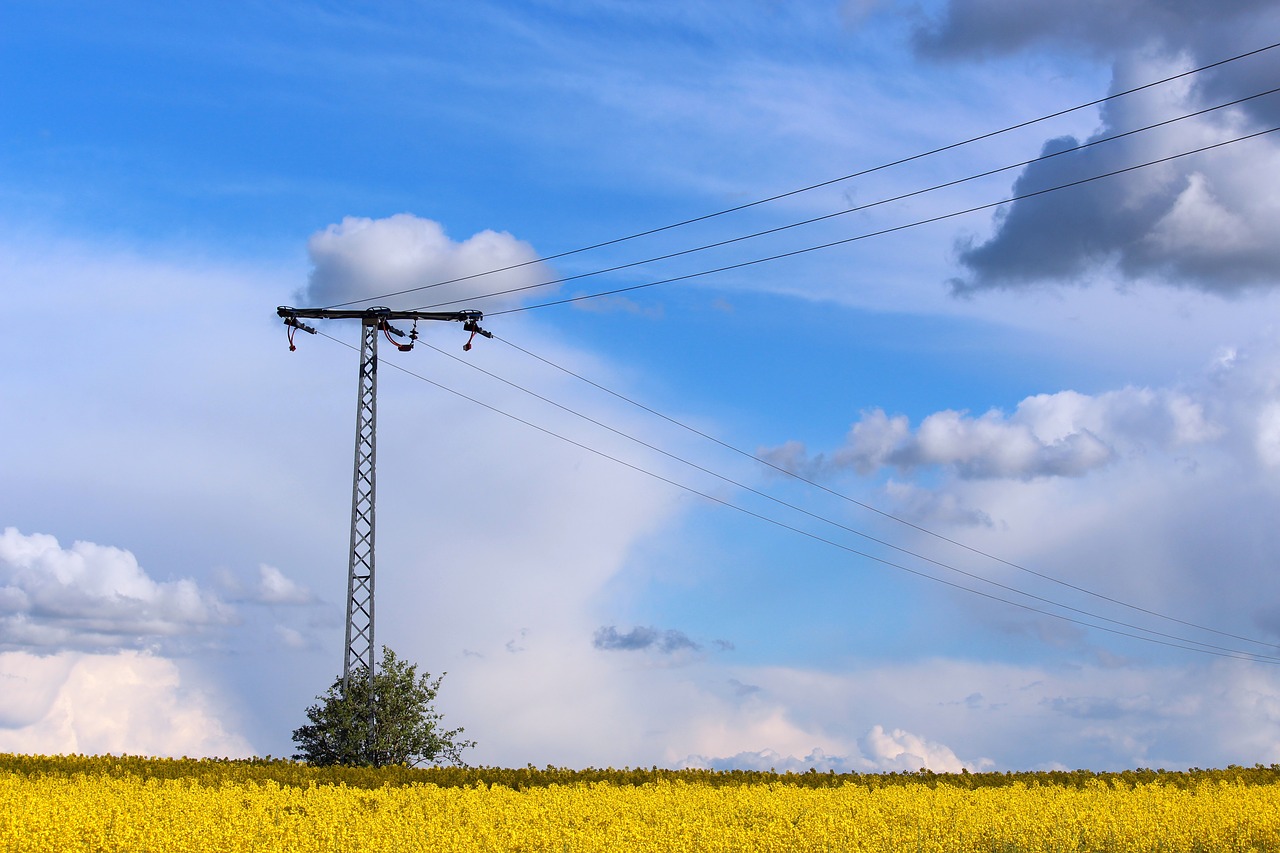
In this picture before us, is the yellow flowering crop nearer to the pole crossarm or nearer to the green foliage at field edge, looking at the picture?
the green foliage at field edge

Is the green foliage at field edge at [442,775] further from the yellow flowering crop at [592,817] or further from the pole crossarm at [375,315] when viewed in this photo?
the pole crossarm at [375,315]

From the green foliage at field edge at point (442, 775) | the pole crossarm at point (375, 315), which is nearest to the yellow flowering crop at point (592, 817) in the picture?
the green foliage at field edge at point (442, 775)

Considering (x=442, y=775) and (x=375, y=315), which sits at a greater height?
(x=375, y=315)

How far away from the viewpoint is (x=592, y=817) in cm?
2202

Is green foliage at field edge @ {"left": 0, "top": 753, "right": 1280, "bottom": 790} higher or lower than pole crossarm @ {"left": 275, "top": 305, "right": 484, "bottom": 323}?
lower

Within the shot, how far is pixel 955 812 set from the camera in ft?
79.7

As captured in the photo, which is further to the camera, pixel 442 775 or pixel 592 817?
A: pixel 442 775

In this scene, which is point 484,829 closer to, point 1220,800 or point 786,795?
point 786,795

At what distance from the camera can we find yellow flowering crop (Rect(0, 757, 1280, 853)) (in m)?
18.8

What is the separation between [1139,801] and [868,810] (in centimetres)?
772

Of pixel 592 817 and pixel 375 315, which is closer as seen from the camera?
pixel 592 817

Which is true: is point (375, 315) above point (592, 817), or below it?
above

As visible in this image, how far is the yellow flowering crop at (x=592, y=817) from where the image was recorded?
18828mm

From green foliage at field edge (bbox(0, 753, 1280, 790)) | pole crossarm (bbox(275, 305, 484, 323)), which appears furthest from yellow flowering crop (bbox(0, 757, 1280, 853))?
pole crossarm (bbox(275, 305, 484, 323))
